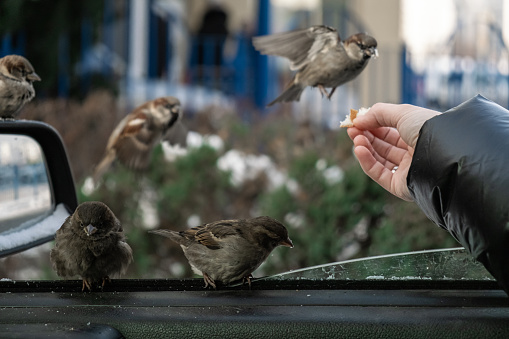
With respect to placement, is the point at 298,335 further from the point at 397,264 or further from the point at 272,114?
the point at 272,114

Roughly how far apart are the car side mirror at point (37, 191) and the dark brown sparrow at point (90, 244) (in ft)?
0.44

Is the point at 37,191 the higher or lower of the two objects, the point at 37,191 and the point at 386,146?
the lower

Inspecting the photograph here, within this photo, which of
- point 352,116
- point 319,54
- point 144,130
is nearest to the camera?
point 352,116

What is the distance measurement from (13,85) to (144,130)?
555 millimetres

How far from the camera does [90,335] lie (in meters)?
1.31

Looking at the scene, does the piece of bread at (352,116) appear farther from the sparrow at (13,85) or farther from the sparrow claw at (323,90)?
the sparrow at (13,85)

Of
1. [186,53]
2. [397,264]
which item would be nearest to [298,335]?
[397,264]

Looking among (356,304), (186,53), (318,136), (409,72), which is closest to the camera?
(356,304)

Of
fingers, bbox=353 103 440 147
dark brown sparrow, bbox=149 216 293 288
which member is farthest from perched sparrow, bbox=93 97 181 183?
fingers, bbox=353 103 440 147

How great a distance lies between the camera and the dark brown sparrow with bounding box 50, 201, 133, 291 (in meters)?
1.97

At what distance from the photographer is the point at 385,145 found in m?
2.16

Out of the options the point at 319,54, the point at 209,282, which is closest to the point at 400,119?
the point at 209,282

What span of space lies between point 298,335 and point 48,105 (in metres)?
4.88

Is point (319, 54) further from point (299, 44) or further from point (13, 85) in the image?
point (13, 85)
